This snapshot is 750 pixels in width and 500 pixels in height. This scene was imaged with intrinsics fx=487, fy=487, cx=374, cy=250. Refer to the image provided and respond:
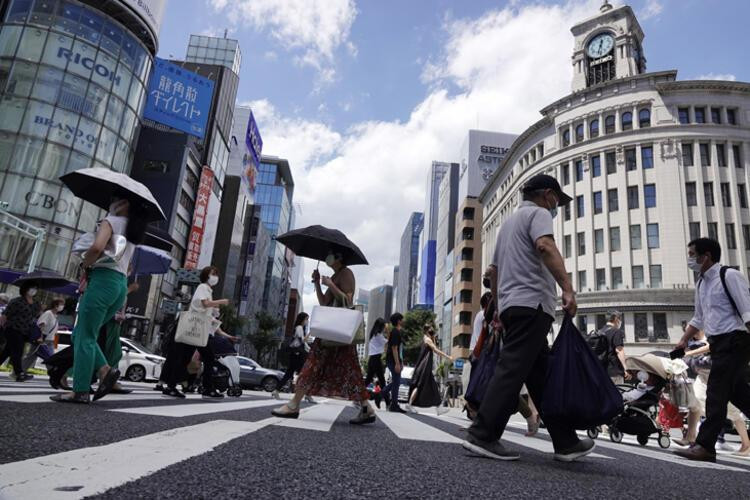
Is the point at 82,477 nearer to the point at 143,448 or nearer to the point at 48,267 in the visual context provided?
the point at 143,448

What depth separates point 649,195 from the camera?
117ft

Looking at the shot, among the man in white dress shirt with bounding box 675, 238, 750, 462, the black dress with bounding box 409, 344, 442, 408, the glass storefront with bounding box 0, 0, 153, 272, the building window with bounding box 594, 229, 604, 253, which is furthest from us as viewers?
the building window with bounding box 594, 229, 604, 253

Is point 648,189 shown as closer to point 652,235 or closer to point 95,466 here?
point 652,235

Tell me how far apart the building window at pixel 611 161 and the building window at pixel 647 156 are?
6.32ft

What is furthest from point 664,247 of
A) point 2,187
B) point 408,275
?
point 408,275

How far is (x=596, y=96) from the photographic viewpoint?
131ft

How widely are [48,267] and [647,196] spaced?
40.0 m

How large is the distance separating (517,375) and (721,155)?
134 ft

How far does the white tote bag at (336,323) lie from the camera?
4273mm

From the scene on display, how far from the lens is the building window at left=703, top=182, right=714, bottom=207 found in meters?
34.1

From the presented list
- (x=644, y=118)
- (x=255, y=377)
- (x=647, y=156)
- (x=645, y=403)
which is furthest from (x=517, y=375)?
(x=644, y=118)

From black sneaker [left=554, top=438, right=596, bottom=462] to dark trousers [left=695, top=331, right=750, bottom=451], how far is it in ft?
6.41

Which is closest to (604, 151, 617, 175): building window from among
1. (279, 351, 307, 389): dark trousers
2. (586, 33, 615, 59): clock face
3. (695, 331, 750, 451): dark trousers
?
(586, 33, 615, 59): clock face

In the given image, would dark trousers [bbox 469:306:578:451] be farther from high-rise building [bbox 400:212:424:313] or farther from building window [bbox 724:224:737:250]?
high-rise building [bbox 400:212:424:313]
